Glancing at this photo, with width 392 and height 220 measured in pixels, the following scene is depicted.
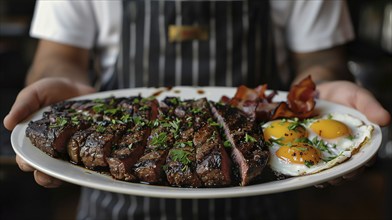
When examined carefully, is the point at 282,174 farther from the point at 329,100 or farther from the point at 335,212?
the point at 335,212

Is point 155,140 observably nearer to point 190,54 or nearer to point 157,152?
point 157,152

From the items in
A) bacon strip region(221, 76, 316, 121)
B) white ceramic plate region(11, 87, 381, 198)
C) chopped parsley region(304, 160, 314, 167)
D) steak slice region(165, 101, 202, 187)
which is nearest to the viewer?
white ceramic plate region(11, 87, 381, 198)

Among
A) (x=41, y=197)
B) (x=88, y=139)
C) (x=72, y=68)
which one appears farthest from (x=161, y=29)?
(x=41, y=197)

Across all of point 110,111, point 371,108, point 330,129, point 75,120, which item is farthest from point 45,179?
point 371,108

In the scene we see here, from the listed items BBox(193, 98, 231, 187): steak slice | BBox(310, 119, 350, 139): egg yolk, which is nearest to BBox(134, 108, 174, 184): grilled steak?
BBox(193, 98, 231, 187): steak slice

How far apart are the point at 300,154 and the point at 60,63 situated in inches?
62.0

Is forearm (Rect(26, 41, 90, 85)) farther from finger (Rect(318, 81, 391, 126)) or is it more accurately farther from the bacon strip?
finger (Rect(318, 81, 391, 126))

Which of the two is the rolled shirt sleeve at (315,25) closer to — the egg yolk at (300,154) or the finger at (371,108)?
the finger at (371,108)

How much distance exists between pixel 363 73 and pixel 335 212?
148 centimetres

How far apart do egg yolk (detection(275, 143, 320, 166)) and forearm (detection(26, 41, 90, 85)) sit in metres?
1.38

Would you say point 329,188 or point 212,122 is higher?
point 212,122

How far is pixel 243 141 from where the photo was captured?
195cm

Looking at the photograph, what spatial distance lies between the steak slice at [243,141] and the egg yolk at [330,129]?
0.90 feet

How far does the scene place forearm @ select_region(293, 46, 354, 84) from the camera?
9.47ft
